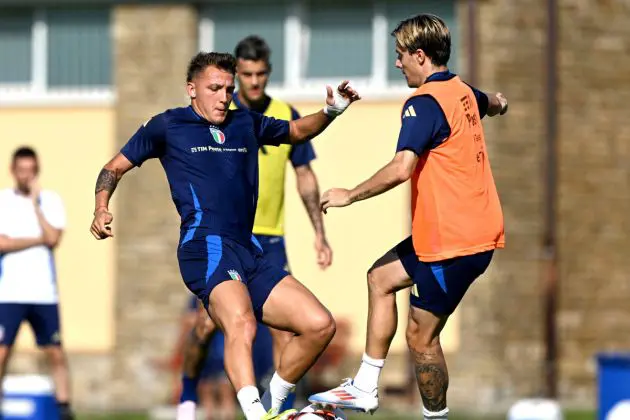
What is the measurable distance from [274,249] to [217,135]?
2.08 m

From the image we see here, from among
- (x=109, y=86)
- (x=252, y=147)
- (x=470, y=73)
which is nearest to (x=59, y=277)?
(x=109, y=86)

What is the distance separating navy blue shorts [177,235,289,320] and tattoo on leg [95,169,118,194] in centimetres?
57

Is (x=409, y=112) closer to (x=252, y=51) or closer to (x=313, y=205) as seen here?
(x=252, y=51)

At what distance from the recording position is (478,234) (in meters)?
10.3

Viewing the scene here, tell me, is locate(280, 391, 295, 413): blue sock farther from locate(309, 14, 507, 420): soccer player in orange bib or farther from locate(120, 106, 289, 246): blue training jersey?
locate(120, 106, 289, 246): blue training jersey

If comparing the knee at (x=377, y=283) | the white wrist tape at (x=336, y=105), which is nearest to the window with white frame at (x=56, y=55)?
the white wrist tape at (x=336, y=105)

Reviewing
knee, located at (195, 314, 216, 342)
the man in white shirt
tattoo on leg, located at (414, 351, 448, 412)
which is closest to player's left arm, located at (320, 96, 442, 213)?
tattoo on leg, located at (414, 351, 448, 412)

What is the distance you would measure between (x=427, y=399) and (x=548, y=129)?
9906 millimetres

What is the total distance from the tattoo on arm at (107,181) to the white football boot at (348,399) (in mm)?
1771

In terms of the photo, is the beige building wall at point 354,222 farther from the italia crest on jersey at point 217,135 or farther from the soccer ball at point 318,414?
Answer: the soccer ball at point 318,414

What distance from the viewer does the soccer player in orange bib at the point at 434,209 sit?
10156 mm

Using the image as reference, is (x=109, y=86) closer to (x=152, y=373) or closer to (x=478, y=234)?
(x=152, y=373)

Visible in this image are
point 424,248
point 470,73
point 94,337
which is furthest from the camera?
point 94,337

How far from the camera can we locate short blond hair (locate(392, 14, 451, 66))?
33.6ft
